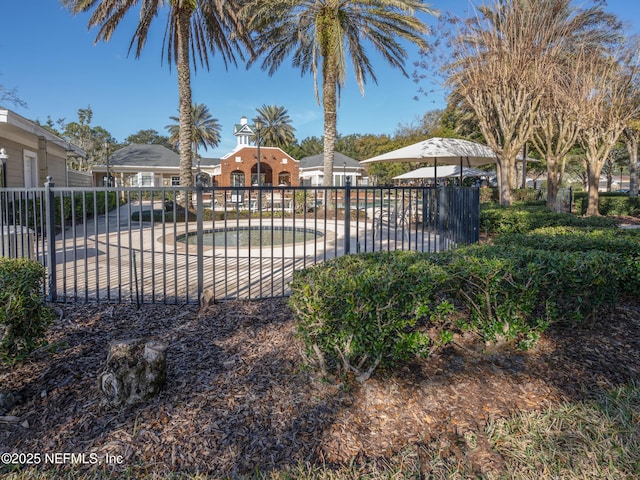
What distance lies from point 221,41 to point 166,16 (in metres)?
2.08

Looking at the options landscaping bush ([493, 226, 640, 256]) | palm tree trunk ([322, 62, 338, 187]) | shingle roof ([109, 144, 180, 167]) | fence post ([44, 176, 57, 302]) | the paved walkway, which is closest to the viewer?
landscaping bush ([493, 226, 640, 256])

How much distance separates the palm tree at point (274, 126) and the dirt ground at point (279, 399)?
2074 inches

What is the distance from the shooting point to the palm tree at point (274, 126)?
5400cm

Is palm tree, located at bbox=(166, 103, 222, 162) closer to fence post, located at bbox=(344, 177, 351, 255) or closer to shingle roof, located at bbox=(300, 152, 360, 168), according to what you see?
shingle roof, located at bbox=(300, 152, 360, 168)

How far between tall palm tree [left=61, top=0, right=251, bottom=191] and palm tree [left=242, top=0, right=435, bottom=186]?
90 cm

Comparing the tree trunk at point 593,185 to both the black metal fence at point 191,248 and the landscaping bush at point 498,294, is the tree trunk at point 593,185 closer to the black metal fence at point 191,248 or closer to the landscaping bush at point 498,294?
the black metal fence at point 191,248

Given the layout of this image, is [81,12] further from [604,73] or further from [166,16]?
[604,73]

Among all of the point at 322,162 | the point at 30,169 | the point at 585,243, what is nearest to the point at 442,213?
the point at 585,243

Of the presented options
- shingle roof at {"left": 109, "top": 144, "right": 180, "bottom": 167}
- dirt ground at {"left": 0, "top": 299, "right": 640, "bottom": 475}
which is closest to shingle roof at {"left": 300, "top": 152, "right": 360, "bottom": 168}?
shingle roof at {"left": 109, "top": 144, "right": 180, "bottom": 167}

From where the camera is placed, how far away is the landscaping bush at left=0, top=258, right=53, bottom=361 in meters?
2.82

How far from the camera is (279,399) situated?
2764 mm

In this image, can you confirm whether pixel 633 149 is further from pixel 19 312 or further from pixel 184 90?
pixel 19 312

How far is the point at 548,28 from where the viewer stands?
11883mm

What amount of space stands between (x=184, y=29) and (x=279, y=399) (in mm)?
15600
